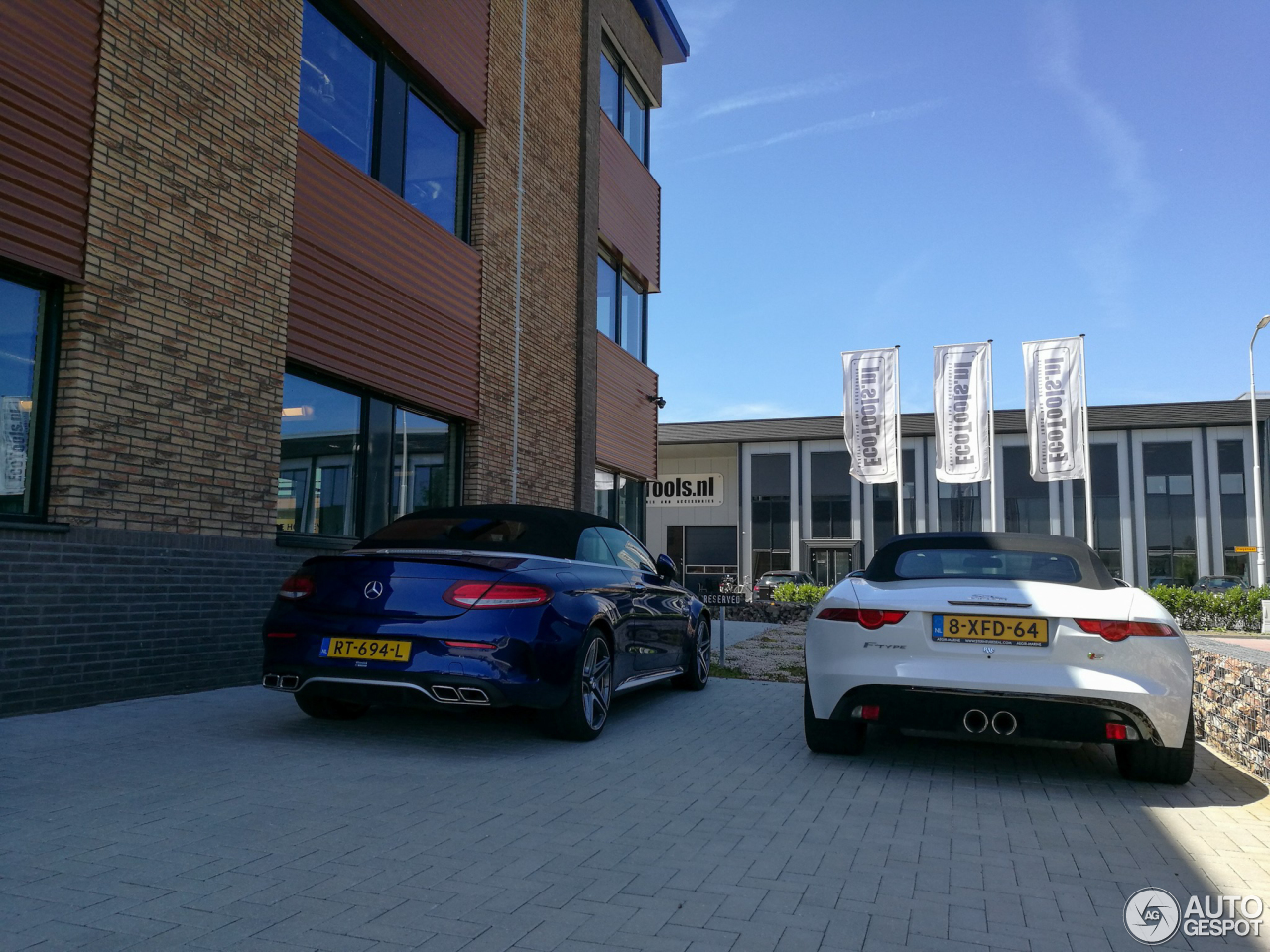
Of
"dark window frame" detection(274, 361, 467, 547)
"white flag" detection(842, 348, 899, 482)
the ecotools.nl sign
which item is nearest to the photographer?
"dark window frame" detection(274, 361, 467, 547)

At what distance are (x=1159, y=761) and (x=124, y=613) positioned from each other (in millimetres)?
6444

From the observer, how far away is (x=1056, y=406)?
2647 cm

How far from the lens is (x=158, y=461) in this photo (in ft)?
23.6

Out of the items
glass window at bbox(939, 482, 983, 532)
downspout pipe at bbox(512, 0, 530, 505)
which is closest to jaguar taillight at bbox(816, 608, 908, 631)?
downspout pipe at bbox(512, 0, 530, 505)

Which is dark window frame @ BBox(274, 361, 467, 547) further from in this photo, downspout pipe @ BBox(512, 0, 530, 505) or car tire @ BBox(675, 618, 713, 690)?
car tire @ BBox(675, 618, 713, 690)

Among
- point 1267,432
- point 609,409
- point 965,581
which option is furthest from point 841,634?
point 1267,432

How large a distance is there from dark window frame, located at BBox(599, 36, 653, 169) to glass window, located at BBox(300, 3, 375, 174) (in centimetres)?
761

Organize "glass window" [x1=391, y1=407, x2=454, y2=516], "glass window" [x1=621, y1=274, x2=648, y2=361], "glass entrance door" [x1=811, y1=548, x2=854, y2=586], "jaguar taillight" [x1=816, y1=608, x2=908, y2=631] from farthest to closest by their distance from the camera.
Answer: "glass entrance door" [x1=811, y1=548, x2=854, y2=586] → "glass window" [x1=621, y1=274, x2=648, y2=361] → "glass window" [x1=391, y1=407, x2=454, y2=516] → "jaguar taillight" [x1=816, y1=608, x2=908, y2=631]

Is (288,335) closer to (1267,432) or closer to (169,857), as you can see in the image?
(169,857)

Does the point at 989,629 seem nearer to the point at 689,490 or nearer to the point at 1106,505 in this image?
the point at 1106,505

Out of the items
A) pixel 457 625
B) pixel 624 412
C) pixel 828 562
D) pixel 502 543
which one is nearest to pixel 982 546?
pixel 502 543

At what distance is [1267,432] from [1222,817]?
45.5 metres

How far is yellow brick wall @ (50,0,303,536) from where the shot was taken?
672 centimetres

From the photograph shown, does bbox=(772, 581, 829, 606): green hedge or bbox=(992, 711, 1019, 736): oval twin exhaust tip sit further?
bbox=(772, 581, 829, 606): green hedge
